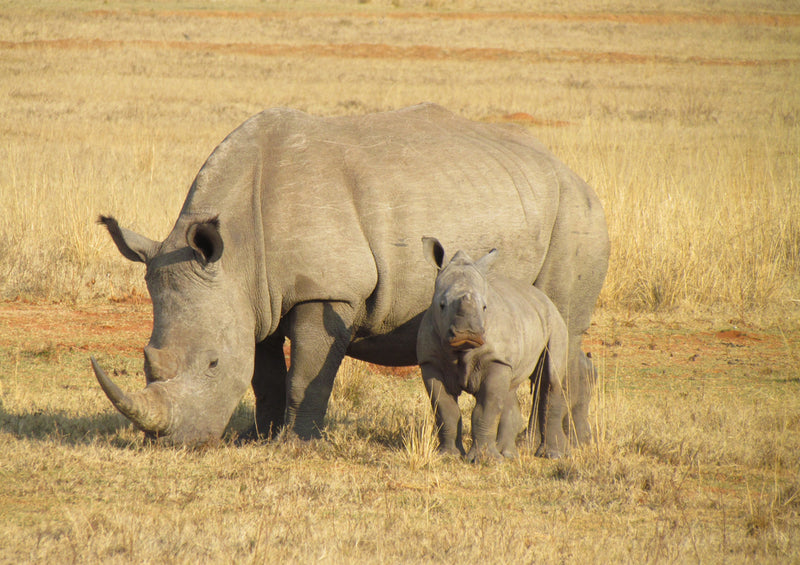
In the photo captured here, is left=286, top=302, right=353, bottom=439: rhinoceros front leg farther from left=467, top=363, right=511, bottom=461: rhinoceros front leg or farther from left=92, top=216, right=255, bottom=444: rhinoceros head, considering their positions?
left=467, top=363, right=511, bottom=461: rhinoceros front leg

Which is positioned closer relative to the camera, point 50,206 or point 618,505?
point 618,505

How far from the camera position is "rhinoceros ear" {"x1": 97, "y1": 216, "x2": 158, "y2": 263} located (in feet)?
18.1

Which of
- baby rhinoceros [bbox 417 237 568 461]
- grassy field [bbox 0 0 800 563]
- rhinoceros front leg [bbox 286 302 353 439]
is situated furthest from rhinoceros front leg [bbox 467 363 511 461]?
rhinoceros front leg [bbox 286 302 353 439]

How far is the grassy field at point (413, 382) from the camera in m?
4.61

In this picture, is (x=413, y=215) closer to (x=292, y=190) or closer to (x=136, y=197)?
(x=292, y=190)

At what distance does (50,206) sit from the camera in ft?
38.0

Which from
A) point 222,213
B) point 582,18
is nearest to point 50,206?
point 222,213

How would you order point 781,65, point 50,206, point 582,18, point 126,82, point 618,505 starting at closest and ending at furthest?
point 618,505
point 50,206
point 126,82
point 781,65
point 582,18

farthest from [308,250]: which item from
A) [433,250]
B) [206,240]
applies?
[433,250]

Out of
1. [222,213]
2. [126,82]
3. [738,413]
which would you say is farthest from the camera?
[126,82]

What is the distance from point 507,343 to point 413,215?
3.35 feet

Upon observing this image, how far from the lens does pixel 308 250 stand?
556 cm

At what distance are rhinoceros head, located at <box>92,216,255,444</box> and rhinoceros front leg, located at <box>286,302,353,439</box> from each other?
11.0 inches

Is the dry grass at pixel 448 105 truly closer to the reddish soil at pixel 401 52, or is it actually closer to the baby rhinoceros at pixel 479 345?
the reddish soil at pixel 401 52
